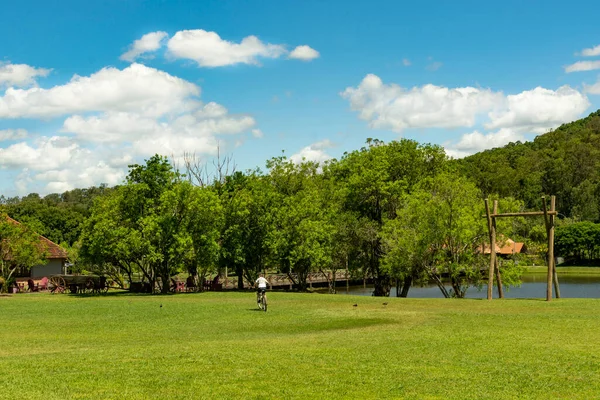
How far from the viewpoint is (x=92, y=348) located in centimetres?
1645

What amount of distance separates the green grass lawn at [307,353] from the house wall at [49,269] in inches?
1153

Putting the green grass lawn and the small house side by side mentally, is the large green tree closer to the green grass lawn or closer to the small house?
the green grass lawn

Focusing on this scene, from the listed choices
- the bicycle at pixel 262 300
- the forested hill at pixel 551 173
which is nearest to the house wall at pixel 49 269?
the bicycle at pixel 262 300

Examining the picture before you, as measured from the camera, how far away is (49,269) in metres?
54.6

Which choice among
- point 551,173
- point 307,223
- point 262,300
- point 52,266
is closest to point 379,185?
point 307,223

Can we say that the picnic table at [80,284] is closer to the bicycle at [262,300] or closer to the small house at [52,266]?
the small house at [52,266]

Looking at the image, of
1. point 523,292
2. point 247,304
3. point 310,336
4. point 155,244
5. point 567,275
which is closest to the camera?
point 310,336

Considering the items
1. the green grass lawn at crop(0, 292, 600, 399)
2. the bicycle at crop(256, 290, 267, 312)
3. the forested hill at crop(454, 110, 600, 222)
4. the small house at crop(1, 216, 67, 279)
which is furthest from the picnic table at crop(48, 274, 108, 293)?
the forested hill at crop(454, 110, 600, 222)

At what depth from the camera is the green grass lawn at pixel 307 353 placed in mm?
11031

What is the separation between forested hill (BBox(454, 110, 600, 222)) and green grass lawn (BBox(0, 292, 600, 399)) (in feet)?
252

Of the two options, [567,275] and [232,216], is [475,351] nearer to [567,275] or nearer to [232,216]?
[232,216]

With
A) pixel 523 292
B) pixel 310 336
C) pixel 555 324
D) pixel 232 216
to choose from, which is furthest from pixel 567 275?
pixel 310 336

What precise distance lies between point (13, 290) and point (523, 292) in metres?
40.2

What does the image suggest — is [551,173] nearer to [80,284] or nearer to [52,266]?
[52,266]
